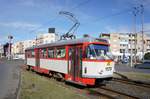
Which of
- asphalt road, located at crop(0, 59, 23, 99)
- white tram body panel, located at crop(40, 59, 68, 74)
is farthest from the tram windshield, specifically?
asphalt road, located at crop(0, 59, 23, 99)

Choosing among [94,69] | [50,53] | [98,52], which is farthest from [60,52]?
[94,69]

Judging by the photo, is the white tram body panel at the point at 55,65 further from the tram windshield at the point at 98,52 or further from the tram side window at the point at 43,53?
the tram windshield at the point at 98,52

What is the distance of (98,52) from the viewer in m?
15.4

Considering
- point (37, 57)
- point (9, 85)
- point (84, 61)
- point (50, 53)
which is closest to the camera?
point (84, 61)

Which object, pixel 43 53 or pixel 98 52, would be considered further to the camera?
pixel 43 53

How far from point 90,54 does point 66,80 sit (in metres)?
2.97

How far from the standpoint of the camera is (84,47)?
1520cm

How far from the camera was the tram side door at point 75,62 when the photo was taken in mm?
15594

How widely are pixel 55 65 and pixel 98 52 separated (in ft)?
15.5

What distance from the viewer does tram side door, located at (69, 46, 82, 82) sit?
1559 centimetres

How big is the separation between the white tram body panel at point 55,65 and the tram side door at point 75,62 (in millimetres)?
828

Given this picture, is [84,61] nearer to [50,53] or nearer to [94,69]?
[94,69]

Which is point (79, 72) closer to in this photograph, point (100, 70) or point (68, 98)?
point (100, 70)

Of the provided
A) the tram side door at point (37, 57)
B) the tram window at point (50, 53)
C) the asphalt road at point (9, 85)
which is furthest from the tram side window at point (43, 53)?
the asphalt road at point (9, 85)
